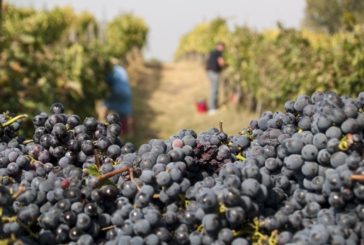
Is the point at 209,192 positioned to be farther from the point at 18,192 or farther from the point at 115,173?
the point at 18,192

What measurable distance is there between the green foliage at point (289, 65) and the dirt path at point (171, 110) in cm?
84

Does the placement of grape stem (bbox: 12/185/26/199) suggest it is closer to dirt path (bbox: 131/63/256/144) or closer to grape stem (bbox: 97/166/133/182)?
grape stem (bbox: 97/166/133/182)

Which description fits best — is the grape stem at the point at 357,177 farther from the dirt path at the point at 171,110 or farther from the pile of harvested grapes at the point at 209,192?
the dirt path at the point at 171,110

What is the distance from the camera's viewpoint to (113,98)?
1126cm

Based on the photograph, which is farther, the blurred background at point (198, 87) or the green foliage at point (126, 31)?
the green foliage at point (126, 31)

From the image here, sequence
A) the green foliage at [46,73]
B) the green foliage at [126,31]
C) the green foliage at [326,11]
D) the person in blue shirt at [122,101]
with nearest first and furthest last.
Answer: the green foliage at [46,73] < the person in blue shirt at [122,101] < the green foliage at [126,31] < the green foliage at [326,11]

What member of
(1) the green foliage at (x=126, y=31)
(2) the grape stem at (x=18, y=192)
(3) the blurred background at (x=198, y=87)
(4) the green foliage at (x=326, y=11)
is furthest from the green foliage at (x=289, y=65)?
(4) the green foliage at (x=326, y=11)

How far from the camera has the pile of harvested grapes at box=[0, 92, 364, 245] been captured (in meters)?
1.26

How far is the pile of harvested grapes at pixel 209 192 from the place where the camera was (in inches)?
49.7

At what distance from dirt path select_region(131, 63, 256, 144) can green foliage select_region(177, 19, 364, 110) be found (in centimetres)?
84

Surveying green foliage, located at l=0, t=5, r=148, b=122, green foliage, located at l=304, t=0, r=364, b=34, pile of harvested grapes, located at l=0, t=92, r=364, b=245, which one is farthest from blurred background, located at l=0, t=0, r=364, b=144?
green foliage, located at l=304, t=0, r=364, b=34

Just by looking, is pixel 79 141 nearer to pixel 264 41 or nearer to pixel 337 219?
pixel 337 219

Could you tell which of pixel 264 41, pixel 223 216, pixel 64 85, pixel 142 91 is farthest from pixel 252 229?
pixel 142 91

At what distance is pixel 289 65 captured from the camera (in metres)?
10.8
